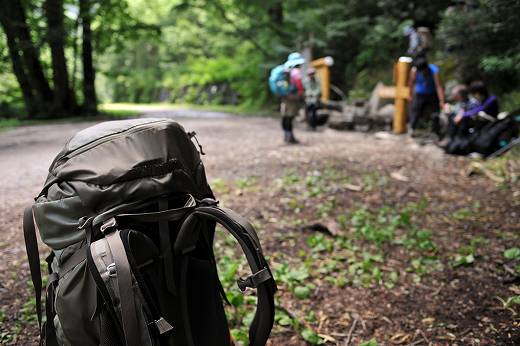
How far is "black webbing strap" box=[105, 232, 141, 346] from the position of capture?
1.25m

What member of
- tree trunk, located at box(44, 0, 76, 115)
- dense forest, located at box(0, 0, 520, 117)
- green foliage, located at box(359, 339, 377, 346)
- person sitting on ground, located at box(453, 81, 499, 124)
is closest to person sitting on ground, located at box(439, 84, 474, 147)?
person sitting on ground, located at box(453, 81, 499, 124)

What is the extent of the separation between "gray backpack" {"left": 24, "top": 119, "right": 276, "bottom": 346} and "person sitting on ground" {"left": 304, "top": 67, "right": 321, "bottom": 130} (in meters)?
8.85

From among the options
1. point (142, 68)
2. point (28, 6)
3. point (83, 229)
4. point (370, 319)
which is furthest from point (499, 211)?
point (142, 68)

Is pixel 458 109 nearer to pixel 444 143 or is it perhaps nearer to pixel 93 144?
pixel 444 143

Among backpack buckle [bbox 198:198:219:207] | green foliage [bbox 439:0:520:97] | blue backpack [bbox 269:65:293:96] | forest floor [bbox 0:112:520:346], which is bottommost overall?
forest floor [bbox 0:112:520:346]

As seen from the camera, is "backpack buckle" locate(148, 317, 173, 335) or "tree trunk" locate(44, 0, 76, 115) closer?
"backpack buckle" locate(148, 317, 173, 335)

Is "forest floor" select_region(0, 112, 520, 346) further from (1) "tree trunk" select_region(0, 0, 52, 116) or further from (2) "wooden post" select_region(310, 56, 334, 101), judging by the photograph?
(1) "tree trunk" select_region(0, 0, 52, 116)

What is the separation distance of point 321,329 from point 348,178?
315cm

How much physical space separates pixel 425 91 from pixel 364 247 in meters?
6.01

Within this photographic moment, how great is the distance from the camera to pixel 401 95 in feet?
30.6

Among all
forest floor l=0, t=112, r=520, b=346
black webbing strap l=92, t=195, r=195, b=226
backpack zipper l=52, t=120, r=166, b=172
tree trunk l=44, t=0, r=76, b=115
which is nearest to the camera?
black webbing strap l=92, t=195, r=195, b=226

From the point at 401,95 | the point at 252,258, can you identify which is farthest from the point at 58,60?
the point at 252,258

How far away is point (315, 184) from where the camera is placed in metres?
5.32

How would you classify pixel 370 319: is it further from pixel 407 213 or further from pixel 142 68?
pixel 142 68
